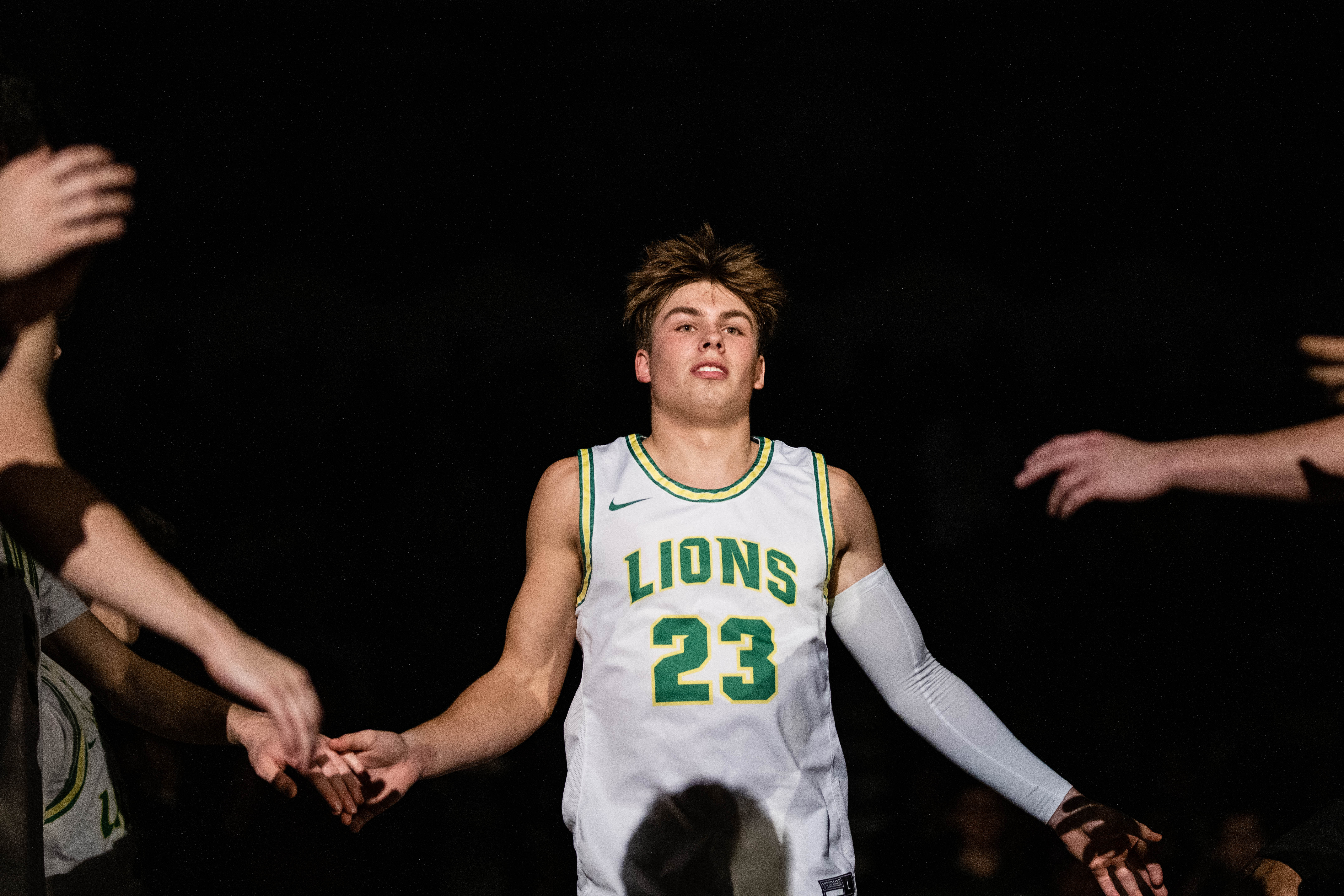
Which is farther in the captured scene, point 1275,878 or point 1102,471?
point 1275,878

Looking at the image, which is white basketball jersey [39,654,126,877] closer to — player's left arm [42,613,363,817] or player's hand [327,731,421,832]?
player's left arm [42,613,363,817]

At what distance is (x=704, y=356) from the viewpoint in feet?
7.34

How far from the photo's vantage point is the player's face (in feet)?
7.31

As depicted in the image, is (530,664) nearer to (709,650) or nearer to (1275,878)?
(709,650)

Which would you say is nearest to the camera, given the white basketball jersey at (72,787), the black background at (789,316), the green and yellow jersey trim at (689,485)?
the white basketball jersey at (72,787)

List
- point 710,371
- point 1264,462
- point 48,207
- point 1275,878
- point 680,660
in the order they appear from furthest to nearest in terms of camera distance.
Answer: point 710,371, point 1275,878, point 680,660, point 1264,462, point 48,207

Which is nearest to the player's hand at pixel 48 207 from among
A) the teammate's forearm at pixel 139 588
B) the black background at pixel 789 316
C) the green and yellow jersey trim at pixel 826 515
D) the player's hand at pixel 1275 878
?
the teammate's forearm at pixel 139 588

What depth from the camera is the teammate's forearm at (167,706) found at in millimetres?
1977

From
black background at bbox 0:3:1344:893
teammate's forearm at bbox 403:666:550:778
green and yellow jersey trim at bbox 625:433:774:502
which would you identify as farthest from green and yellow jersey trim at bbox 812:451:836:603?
black background at bbox 0:3:1344:893

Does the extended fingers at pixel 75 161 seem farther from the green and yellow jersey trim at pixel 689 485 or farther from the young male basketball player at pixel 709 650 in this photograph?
the green and yellow jersey trim at pixel 689 485

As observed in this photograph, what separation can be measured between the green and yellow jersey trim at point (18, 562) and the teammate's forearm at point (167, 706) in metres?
0.31

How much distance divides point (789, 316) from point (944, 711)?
10.4ft

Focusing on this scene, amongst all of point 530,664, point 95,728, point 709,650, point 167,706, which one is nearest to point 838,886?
point 709,650

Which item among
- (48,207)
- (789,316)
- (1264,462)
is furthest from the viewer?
(789,316)
